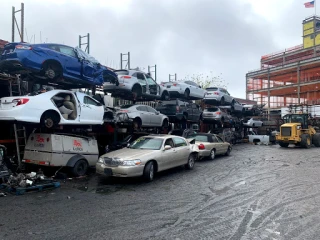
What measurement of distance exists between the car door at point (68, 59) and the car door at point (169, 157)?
4609mm

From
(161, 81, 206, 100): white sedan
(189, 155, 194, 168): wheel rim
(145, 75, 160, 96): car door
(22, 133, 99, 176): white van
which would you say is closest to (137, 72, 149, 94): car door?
(145, 75, 160, 96): car door

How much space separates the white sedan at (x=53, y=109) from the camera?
8.40 m

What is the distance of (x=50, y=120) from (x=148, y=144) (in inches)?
133

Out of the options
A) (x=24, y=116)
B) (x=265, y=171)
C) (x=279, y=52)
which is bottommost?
(x=265, y=171)

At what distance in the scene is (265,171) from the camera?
36.1ft

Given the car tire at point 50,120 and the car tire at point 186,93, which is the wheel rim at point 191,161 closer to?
the car tire at point 50,120

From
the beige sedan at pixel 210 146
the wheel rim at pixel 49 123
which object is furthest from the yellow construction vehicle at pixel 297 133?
the wheel rim at pixel 49 123

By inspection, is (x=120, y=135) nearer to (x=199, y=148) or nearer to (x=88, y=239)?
(x=199, y=148)

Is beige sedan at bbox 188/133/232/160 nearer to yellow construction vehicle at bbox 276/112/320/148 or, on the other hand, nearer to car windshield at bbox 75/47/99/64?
car windshield at bbox 75/47/99/64

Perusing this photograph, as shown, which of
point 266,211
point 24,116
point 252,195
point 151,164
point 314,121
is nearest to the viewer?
point 266,211

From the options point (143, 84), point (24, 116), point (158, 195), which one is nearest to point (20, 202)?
point (24, 116)

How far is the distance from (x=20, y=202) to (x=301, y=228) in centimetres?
596

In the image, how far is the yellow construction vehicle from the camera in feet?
69.0

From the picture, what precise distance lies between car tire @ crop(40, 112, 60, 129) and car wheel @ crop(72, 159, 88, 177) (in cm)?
155
